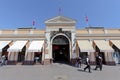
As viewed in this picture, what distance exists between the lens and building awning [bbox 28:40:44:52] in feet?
55.0

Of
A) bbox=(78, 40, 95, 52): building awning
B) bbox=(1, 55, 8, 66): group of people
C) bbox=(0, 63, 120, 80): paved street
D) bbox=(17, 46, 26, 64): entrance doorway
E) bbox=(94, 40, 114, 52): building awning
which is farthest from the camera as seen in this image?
bbox=(17, 46, 26, 64): entrance doorway

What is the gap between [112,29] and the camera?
782 inches

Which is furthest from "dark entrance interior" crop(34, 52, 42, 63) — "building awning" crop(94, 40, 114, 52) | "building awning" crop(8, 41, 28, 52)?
"building awning" crop(94, 40, 114, 52)

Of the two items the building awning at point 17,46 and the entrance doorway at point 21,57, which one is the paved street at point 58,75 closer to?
the building awning at point 17,46

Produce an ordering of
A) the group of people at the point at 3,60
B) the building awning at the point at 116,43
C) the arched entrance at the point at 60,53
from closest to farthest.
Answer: the group of people at the point at 3,60
the building awning at the point at 116,43
the arched entrance at the point at 60,53

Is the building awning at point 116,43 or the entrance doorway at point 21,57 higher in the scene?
the building awning at point 116,43

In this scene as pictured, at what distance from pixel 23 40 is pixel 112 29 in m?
15.6

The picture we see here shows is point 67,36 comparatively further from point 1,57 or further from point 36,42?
point 1,57

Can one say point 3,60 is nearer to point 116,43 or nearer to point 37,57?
point 37,57

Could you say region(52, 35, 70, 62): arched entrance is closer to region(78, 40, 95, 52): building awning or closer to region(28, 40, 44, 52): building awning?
region(28, 40, 44, 52): building awning

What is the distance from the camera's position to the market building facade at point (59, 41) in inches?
709

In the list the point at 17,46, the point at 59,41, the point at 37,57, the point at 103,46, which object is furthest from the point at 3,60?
the point at 103,46

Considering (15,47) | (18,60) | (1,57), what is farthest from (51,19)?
(1,57)

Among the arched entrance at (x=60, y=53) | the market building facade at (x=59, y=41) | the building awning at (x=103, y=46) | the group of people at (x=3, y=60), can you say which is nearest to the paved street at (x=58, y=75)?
the building awning at (x=103, y=46)
